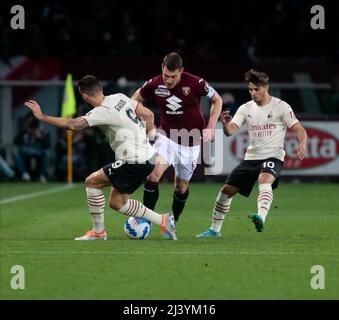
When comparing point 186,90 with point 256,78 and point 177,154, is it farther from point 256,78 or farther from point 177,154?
point 256,78

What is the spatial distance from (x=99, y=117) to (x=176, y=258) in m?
2.19

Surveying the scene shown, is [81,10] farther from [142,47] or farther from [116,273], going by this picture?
[116,273]

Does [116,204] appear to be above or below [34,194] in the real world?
below

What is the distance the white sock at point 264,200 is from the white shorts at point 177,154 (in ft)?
3.80

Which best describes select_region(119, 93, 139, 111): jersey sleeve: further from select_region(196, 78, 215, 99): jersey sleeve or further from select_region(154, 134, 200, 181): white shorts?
select_region(196, 78, 215, 99): jersey sleeve

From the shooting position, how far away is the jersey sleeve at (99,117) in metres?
12.5

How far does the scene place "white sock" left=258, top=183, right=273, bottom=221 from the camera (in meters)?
13.1

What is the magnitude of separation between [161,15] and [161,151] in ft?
51.0

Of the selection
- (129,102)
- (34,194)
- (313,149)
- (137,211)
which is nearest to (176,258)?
(137,211)

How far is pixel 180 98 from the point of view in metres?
13.9

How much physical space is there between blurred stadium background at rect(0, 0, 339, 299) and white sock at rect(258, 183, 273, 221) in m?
11.2

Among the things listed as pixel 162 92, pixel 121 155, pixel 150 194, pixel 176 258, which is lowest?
pixel 176 258
